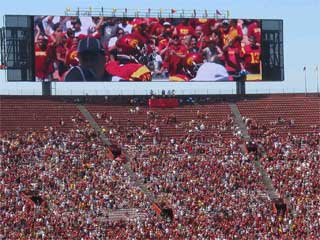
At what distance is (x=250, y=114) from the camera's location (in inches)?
2117

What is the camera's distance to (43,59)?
52.4m

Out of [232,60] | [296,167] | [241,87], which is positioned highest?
[232,60]

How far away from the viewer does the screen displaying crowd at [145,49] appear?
173 ft

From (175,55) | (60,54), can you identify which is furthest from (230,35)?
(60,54)

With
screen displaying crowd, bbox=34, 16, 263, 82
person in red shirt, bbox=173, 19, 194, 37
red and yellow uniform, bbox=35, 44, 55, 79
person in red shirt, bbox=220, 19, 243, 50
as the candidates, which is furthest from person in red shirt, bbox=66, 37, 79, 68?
person in red shirt, bbox=220, 19, 243, 50

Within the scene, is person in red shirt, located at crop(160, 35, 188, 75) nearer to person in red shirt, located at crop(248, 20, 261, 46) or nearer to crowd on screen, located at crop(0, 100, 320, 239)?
crowd on screen, located at crop(0, 100, 320, 239)

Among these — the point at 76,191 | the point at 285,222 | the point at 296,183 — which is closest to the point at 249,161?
the point at 296,183

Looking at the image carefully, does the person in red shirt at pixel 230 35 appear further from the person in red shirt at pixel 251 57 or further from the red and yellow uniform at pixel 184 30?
the red and yellow uniform at pixel 184 30

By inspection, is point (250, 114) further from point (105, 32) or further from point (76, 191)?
point (76, 191)

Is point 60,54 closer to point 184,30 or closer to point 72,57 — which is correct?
point 72,57

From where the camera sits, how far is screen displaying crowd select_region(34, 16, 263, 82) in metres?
52.6

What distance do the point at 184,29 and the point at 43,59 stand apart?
812 cm

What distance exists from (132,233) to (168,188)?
4.44 metres

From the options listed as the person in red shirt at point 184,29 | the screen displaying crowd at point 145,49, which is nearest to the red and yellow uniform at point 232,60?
the screen displaying crowd at point 145,49
